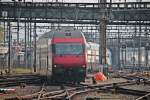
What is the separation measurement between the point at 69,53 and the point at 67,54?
0.14 m

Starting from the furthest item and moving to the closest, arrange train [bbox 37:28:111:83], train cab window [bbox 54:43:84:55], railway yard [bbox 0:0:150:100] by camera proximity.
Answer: train cab window [bbox 54:43:84:55], train [bbox 37:28:111:83], railway yard [bbox 0:0:150:100]

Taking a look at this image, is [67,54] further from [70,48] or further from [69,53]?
[70,48]

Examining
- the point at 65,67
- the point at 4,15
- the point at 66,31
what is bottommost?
the point at 65,67

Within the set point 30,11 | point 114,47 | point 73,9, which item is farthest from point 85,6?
point 114,47

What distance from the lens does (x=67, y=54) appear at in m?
24.6

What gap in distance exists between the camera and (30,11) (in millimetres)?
45812

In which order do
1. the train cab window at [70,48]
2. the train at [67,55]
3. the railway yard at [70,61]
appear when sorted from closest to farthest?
the railway yard at [70,61]
the train at [67,55]
the train cab window at [70,48]

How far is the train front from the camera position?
80.2ft

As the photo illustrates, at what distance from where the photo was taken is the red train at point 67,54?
2441 cm

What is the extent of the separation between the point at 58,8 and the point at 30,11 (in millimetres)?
3220

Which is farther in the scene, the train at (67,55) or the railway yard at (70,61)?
the train at (67,55)

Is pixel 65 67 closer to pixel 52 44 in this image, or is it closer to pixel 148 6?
pixel 52 44

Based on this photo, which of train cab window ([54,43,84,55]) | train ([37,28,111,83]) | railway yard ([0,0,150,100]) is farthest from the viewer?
train cab window ([54,43,84,55])

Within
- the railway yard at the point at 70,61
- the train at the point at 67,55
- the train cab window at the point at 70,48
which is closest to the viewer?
the railway yard at the point at 70,61
